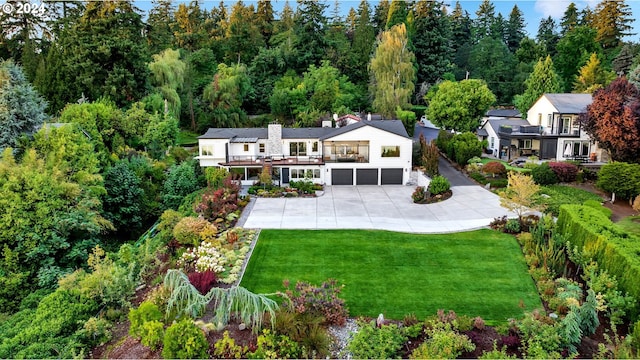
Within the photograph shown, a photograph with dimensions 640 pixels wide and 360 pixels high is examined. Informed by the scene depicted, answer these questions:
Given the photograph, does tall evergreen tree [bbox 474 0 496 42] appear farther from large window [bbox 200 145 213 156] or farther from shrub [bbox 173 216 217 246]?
shrub [bbox 173 216 217 246]

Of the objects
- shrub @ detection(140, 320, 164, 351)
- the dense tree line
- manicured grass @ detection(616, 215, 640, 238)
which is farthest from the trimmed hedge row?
the dense tree line

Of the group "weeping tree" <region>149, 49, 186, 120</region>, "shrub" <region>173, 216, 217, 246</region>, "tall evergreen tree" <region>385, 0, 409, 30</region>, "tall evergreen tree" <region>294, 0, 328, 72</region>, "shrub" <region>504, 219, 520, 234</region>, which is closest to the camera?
"shrub" <region>173, 216, 217, 246</region>

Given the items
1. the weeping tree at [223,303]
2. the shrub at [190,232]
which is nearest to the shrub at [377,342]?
the weeping tree at [223,303]

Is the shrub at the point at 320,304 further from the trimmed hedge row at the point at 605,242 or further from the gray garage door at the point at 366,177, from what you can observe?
the gray garage door at the point at 366,177

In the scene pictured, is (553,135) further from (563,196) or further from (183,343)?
(183,343)

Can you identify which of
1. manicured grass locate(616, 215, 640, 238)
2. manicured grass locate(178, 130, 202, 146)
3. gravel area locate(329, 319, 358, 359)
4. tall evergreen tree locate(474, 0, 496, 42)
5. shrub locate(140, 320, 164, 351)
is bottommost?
gravel area locate(329, 319, 358, 359)

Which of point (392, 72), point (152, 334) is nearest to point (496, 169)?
point (392, 72)
